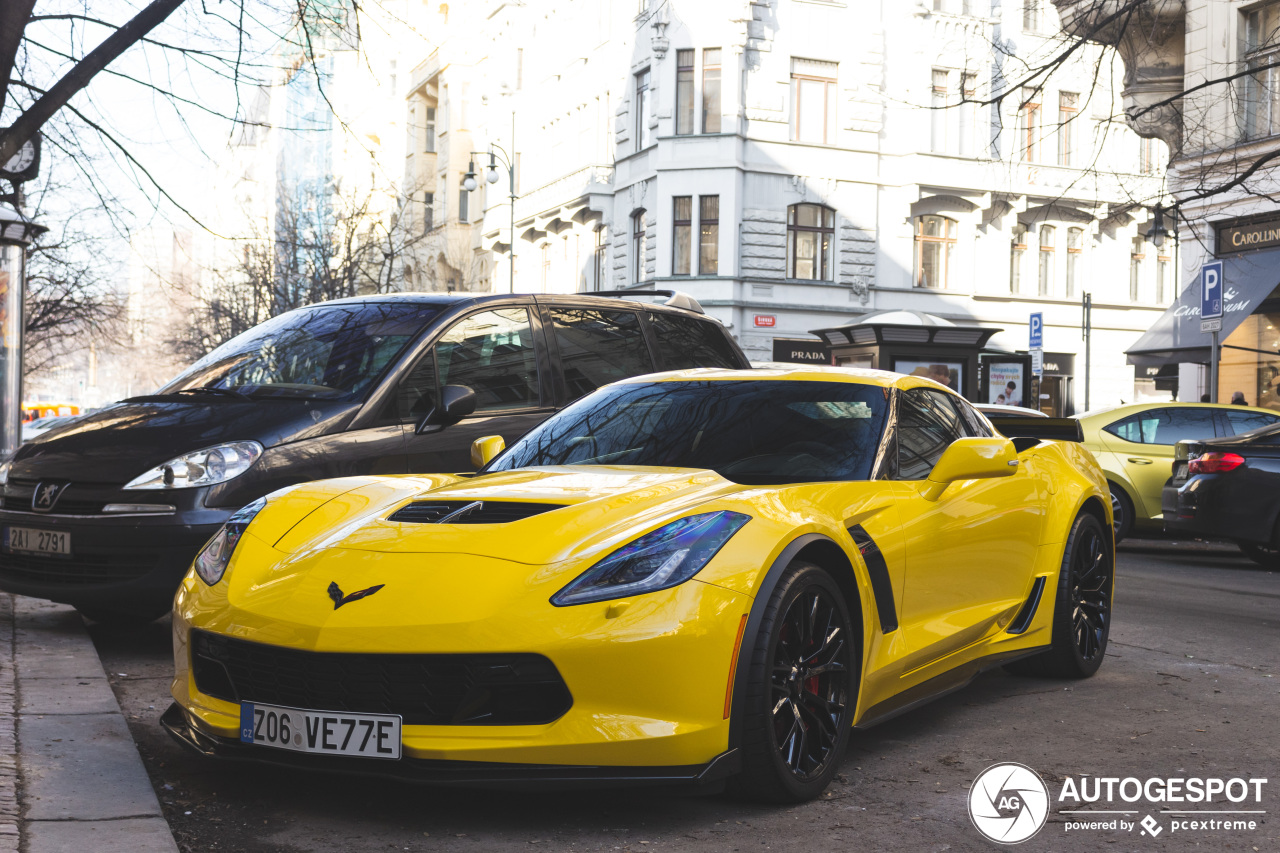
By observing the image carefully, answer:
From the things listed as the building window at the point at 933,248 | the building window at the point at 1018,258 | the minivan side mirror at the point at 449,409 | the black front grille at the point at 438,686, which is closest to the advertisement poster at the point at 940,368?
the minivan side mirror at the point at 449,409

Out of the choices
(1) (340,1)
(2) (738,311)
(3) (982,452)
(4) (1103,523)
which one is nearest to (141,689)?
(3) (982,452)

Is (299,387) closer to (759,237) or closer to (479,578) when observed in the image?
(479,578)

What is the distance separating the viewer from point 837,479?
15.3 feet

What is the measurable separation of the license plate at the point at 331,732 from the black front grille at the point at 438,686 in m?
0.03

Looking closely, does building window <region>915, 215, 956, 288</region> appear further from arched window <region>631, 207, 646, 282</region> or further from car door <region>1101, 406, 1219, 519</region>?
car door <region>1101, 406, 1219, 519</region>

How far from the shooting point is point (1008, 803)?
409 centimetres

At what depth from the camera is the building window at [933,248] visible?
40094 millimetres

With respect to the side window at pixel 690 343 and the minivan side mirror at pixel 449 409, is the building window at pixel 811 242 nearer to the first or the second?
the side window at pixel 690 343

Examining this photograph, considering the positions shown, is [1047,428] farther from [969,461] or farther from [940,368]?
[940,368]

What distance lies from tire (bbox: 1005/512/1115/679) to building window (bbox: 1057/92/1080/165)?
122ft

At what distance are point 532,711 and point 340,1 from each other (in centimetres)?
862

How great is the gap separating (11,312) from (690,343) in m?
9.71

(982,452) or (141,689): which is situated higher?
(982,452)

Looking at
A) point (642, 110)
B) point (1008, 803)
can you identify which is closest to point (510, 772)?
point (1008, 803)
